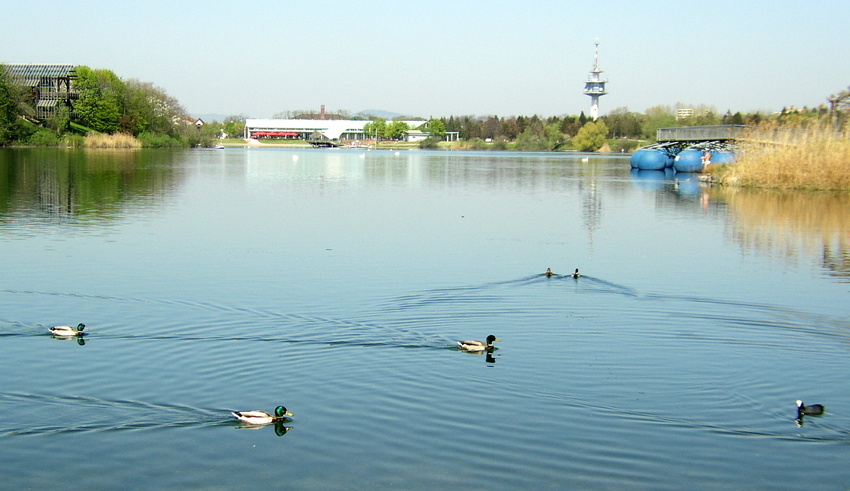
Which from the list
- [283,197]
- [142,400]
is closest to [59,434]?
[142,400]

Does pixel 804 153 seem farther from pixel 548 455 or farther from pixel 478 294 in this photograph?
pixel 548 455

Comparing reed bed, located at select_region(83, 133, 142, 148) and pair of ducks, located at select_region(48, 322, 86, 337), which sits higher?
reed bed, located at select_region(83, 133, 142, 148)

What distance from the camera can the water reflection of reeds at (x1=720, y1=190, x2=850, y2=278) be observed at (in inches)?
1079

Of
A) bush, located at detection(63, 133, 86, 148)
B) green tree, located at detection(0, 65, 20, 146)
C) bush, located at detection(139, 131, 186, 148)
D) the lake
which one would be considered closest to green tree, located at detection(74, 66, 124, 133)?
bush, located at detection(63, 133, 86, 148)

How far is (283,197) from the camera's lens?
45.9 m

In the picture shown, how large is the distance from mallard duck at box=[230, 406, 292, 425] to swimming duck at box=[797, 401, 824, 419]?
276 inches

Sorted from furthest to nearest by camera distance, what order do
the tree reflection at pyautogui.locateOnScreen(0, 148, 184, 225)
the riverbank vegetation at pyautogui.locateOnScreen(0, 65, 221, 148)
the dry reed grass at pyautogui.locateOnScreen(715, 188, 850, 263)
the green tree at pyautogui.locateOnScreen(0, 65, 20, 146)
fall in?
the riverbank vegetation at pyautogui.locateOnScreen(0, 65, 221, 148) < the green tree at pyautogui.locateOnScreen(0, 65, 20, 146) < the tree reflection at pyautogui.locateOnScreen(0, 148, 184, 225) < the dry reed grass at pyautogui.locateOnScreen(715, 188, 850, 263)

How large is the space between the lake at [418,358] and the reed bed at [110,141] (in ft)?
286

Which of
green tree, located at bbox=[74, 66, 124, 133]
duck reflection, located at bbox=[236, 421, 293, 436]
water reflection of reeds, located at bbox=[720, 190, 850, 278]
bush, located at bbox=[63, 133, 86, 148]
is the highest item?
green tree, located at bbox=[74, 66, 124, 133]

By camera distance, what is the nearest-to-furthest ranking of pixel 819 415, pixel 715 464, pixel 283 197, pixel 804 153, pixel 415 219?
1. pixel 715 464
2. pixel 819 415
3. pixel 415 219
4. pixel 283 197
5. pixel 804 153

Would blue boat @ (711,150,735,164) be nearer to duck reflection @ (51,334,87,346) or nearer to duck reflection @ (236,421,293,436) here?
duck reflection @ (51,334,87,346)

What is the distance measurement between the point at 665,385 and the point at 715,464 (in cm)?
298

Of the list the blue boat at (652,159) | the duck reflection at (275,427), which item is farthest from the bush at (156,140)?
the duck reflection at (275,427)

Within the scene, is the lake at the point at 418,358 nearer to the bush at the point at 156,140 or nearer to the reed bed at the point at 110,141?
the reed bed at the point at 110,141
